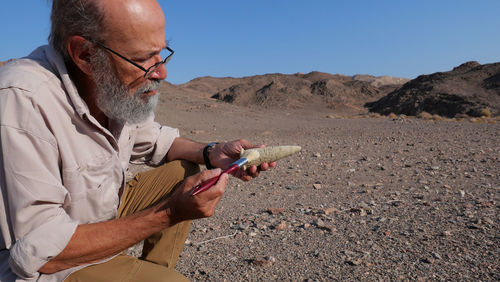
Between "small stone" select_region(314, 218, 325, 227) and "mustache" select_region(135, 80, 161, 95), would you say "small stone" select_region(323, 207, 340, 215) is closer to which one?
"small stone" select_region(314, 218, 325, 227)

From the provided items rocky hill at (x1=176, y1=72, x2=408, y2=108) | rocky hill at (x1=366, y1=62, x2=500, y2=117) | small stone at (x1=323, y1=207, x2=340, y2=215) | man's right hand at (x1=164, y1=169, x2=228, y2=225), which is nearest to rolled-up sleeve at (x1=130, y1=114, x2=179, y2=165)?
man's right hand at (x1=164, y1=169, x2=228, y2=225)

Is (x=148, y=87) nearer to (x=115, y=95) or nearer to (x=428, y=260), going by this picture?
(x=115, y=95)

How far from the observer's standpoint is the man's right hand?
148cm

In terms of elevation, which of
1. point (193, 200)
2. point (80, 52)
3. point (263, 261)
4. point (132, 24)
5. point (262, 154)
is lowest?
point (263, 261)

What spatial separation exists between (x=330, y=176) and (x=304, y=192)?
0.82 m

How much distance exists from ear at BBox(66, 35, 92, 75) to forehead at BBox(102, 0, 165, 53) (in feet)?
0.28

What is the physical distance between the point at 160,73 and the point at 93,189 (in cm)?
54

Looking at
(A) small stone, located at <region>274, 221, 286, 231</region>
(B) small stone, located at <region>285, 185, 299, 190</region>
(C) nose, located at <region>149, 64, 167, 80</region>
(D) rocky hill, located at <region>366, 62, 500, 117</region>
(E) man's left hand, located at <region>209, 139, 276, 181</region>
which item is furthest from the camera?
(D) rocky hill, located at <region>366, 62, 500, 117</region>

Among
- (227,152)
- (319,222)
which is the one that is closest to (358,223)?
(319,222)

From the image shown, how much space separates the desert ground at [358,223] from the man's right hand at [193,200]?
0.90 m

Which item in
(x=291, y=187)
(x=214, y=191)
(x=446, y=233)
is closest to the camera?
(x=214, y=191)

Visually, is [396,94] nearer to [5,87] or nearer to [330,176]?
[330,176]

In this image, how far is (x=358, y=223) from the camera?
9.70 ft

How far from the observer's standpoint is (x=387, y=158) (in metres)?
5.77
